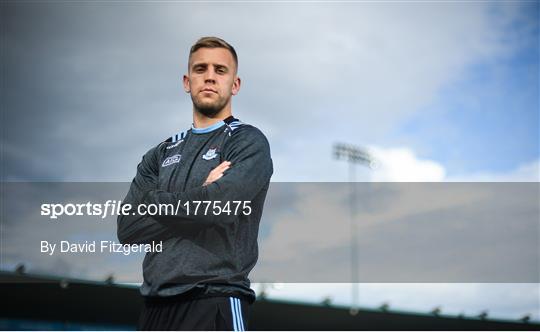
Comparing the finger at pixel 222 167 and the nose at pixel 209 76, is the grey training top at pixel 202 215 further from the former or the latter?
the nose at pixel 209 76

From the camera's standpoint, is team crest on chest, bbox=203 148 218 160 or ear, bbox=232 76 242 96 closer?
team crest on chest, bbox=203 148 218 160

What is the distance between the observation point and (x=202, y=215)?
134 inches

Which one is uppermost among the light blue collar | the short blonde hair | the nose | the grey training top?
the short blonde hair

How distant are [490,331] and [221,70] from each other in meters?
23.5

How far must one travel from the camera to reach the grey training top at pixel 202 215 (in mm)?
3223

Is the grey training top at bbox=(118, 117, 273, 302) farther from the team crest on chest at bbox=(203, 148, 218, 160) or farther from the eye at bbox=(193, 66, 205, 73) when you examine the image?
the eye at bbox=(193, 66, 205, 73)

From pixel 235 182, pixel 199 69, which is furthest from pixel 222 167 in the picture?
pixel 199 69

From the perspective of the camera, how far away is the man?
320 cm

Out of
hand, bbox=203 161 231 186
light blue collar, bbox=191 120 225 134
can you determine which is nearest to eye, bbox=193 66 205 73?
light blue collar, bbox=191 120 225 134

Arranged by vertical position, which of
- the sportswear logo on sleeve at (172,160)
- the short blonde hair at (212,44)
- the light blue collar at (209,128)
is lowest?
the sportswear logo on sleeve at (172,160)

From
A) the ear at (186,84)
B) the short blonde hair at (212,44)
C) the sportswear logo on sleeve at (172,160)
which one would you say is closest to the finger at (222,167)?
the sportswear logo on sleeve at (172,160)

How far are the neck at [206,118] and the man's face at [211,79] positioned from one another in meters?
0.02

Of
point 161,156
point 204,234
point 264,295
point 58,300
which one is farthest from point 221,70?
point 264,295

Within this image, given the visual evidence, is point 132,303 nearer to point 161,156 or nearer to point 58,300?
point 58,300
